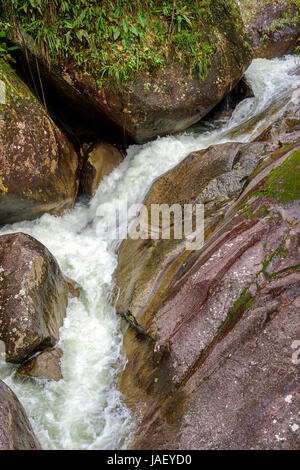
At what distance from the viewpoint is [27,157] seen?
591 cm

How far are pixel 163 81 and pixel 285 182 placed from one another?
351 centimetres

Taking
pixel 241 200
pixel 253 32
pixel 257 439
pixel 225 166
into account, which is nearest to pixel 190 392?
pixel 257 439

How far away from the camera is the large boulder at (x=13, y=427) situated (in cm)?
294

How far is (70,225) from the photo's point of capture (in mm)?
6734

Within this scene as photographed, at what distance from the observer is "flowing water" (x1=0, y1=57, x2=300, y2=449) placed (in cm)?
393

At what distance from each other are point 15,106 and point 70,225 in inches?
84.9

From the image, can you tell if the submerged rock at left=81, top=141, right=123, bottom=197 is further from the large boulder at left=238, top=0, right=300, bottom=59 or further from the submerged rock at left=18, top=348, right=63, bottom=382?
the large boulder at left=238, top=0, right=300, bottom=59

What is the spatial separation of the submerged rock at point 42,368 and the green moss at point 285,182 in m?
3.11

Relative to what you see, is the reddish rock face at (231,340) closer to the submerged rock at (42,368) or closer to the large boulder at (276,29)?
the submerged rock at (42,368)

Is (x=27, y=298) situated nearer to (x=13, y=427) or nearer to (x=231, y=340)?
(x=13, y=427)

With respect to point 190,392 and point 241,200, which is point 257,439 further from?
point 241,200
